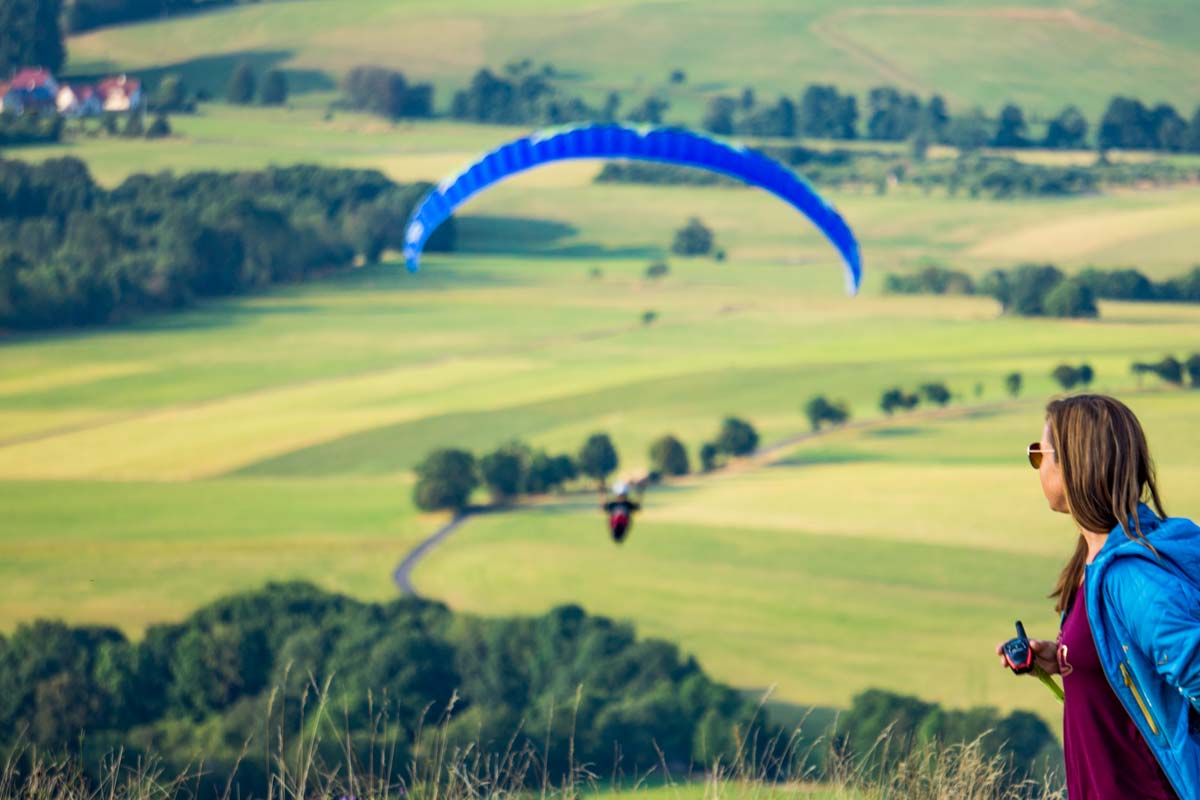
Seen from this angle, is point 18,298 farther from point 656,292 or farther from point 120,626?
point 656,292

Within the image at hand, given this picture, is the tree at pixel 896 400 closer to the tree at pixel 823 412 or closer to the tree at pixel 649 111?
the tree at pixel 823 412

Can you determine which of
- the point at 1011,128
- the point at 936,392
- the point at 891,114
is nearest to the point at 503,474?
the point at 936,392

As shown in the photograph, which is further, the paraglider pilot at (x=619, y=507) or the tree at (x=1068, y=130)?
the tree at (x=1068, y=130)

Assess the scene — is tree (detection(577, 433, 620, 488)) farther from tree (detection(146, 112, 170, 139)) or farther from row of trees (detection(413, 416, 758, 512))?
tree (detection(146, 112, 170, 139))

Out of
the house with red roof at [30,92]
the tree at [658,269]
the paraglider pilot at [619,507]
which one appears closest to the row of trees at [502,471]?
the tree at [658,269]

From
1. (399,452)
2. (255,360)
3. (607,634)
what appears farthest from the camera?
(255,360)

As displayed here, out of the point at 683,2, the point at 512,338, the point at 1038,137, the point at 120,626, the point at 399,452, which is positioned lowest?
the point at 120,626

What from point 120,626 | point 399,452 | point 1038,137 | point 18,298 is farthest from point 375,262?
point 1038,137
